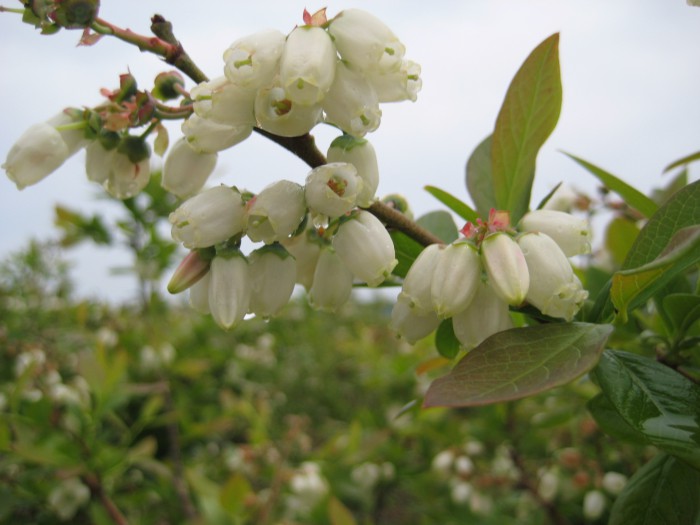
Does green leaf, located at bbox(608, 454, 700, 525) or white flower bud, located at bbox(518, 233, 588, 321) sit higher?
white flower bud, located at bbox(518, 233, 588, 321)

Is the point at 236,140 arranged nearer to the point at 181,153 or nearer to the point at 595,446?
the point at 181,153

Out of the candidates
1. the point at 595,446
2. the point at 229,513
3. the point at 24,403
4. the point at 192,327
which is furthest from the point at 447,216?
the point at 192,327

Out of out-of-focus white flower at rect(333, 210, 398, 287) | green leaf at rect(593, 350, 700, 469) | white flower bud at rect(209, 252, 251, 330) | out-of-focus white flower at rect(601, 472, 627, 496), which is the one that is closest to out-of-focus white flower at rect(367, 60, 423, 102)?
out-of-focus white flower at rect(333, 210, 398, 287)

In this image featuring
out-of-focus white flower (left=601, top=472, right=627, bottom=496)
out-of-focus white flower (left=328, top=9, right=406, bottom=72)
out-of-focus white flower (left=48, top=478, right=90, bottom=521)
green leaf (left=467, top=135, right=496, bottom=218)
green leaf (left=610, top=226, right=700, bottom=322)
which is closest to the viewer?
green leaf (left=610, top=226, right=700, bottom=322)

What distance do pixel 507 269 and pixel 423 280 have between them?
0.09m

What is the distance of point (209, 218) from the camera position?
2.10 feet

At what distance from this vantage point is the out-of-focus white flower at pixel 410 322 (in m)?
0.67

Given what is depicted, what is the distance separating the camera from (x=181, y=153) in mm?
726

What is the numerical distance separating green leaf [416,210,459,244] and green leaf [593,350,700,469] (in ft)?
0.85

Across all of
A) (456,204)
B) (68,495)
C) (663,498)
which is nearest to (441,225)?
(456,204)

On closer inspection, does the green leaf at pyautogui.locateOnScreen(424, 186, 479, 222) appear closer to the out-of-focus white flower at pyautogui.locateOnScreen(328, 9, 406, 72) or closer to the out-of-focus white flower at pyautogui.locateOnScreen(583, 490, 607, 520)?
the out-of-focus white flower at pyautogui.locateOnScreen(328, 9, 406, 72)

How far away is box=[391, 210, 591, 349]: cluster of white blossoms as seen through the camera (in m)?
0.57

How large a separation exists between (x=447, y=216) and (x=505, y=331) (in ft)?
0.95

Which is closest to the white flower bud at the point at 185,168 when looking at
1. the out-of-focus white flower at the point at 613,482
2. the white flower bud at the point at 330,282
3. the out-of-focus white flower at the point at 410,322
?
the white flower bud at the point at 330,282
